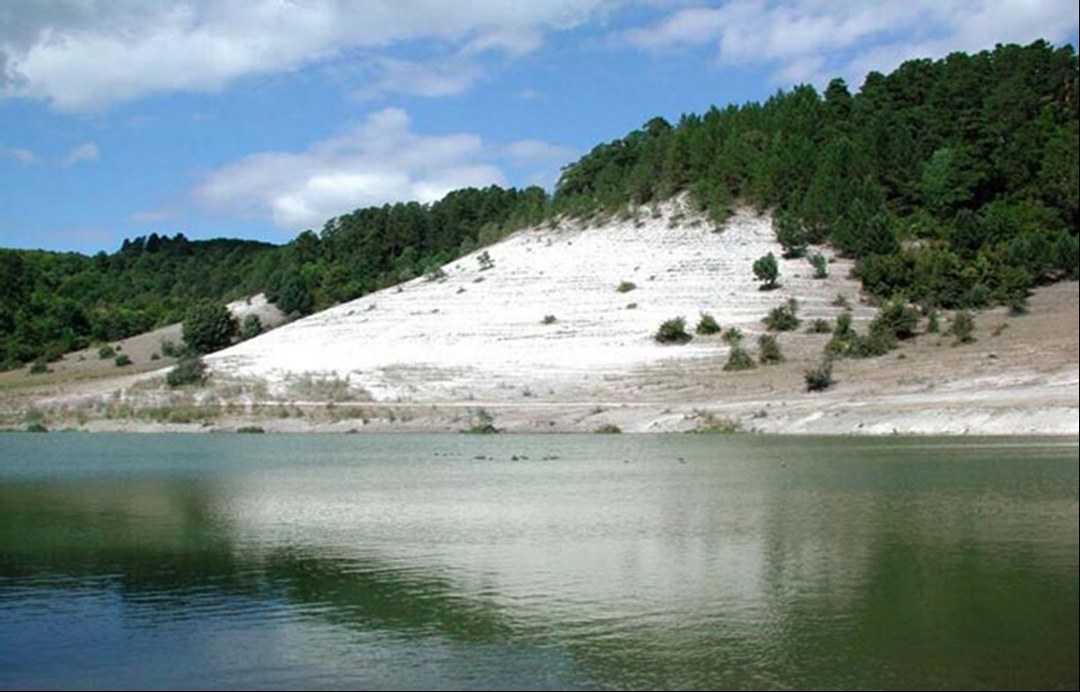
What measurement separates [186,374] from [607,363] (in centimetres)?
3012

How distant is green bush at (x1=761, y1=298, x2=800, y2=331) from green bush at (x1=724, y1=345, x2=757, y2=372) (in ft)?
21.9

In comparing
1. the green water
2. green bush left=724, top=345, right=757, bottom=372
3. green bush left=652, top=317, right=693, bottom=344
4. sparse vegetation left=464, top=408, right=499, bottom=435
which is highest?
green bush left=652, top=317, right=693, bottom=344

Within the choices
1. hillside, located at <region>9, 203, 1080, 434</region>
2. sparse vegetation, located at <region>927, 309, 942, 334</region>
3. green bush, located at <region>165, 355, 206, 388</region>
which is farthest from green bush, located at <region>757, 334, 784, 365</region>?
green bush, located at <region>165, 355, 206, 388</region>

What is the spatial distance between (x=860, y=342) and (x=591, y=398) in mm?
16401

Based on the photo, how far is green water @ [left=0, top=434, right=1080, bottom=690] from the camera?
1659cm

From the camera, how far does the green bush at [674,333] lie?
80.2m

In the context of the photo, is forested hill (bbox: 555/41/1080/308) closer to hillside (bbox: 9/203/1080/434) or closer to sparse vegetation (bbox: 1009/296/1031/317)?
sparse vegetation (bbox: 1009/296/1031/317)

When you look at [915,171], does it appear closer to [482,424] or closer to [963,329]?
[963,329]

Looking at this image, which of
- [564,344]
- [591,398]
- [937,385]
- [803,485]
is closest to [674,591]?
[803,485]

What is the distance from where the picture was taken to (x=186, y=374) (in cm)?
8400

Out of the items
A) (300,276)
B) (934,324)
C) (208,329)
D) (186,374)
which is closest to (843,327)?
(934,324)

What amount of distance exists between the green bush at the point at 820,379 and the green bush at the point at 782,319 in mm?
13442

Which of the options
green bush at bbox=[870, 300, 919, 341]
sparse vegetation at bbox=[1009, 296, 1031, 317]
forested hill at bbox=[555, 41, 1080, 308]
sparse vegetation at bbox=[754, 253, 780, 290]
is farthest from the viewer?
sparse vegetation at bbox=[754, 253, 780, 290]

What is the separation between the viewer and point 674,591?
21359 millimetres
